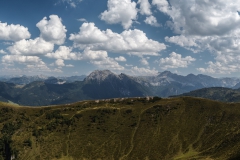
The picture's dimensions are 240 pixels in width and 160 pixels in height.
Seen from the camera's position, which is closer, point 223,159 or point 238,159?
point 238,159

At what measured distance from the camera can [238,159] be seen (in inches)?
6737

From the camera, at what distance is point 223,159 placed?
655 feet

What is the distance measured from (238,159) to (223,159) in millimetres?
30085
